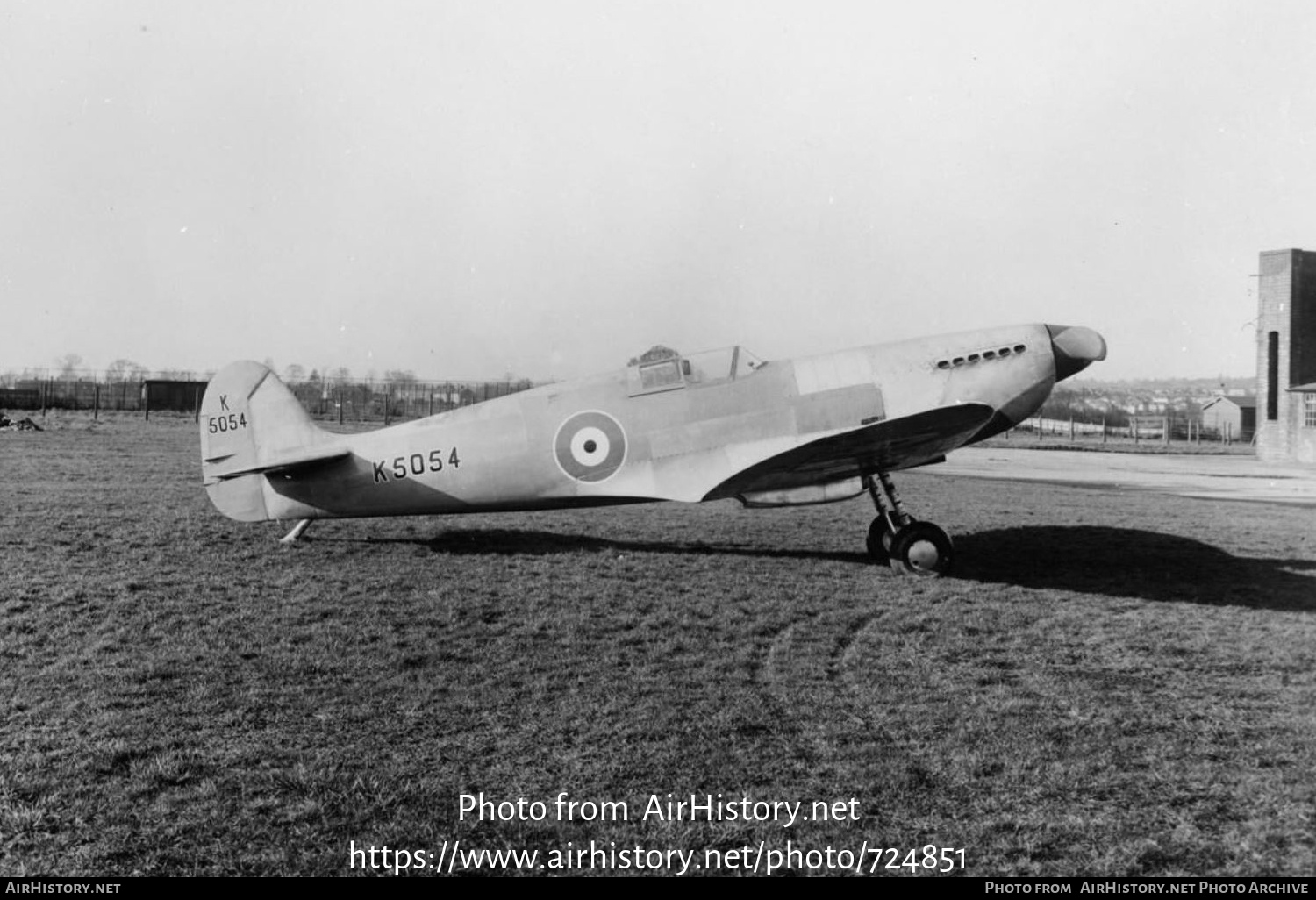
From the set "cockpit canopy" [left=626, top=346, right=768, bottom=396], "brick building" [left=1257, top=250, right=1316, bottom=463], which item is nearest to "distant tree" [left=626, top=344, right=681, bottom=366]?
"cockpit canopy" [left=626, top=346, right=768, bottom=396]

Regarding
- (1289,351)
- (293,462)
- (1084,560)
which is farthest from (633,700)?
(1289,351)

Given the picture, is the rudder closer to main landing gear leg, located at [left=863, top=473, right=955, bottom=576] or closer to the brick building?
main landing gear leg, located at [left=863, top=473, right=955, bottom=576]

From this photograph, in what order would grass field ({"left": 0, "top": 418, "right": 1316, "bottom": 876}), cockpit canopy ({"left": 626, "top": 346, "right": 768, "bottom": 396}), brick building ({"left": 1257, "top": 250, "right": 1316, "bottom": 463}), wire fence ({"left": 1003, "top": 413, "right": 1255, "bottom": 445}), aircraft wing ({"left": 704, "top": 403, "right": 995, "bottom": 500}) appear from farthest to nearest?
wire fence ({"left": 1003, "top": 413, "right": 1255, "bottom": 445}) → brick building ({"left": 1257, "top": 250, "right": 1316, "bottom": 463}) → cockpit canopy ({"left": 626, "top": 346, "right": 768, "bottom": 396}) → aircraft wing ({"left": 704, "top": 403, "right": 995, "bottom": 500}) → grass field ({"left": 0, "top": 418, "right": 1316, "bottom": 876})

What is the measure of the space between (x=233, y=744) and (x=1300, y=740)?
465 cm

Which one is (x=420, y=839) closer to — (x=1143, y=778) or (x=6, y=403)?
(x=1143, y=778)

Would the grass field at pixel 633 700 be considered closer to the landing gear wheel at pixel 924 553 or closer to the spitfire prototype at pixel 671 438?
the landing gear wheel at pixel 924 553

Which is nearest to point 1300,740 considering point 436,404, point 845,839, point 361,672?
point 845,839

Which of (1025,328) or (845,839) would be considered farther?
(1025,328)

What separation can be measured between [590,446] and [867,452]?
2.52 m

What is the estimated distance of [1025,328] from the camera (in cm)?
805

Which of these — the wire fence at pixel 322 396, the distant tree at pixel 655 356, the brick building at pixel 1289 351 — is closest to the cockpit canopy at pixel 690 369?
the distant tree at pixel 655 356

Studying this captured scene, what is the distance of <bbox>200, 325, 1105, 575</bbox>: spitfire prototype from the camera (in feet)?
26.3

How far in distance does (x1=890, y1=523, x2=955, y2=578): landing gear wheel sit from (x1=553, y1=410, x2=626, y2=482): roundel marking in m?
2.68

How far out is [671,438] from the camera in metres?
8.31
